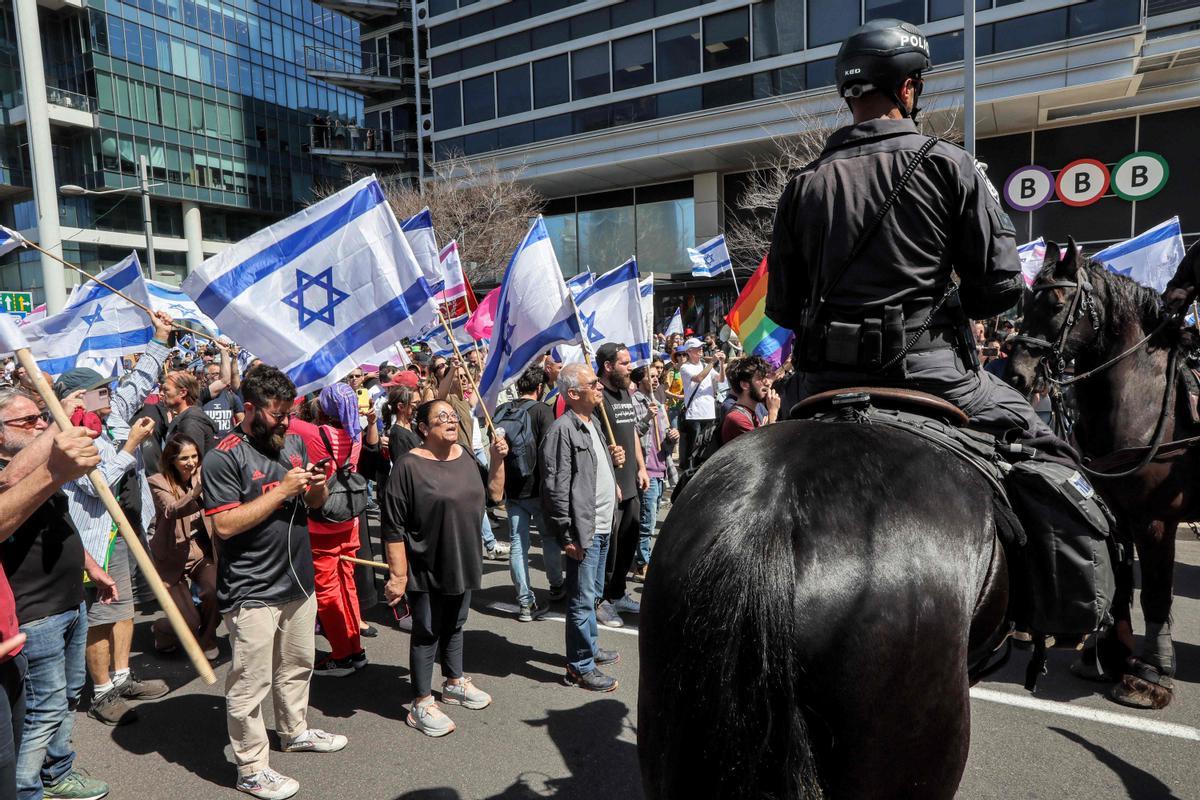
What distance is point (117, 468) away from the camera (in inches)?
196

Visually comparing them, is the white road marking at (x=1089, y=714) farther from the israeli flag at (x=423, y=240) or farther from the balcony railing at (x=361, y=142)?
the balcony railing at (x=361, y=142)

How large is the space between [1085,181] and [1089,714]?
629 inches

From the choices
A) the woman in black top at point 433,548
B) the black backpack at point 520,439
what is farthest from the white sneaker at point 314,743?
the black backpack at point 520,439

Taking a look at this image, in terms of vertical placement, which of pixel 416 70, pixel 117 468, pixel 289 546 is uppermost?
pixel 416 70

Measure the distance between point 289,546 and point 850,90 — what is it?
3.57m

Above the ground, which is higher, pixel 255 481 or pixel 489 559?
pixel 255 481

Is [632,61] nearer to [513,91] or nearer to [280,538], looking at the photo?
[513,91]

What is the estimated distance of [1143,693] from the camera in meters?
4.61

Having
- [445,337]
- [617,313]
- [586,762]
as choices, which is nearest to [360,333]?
[586,762]

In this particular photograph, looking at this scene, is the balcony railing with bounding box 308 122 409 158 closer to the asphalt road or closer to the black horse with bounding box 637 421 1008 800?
the asphalt road

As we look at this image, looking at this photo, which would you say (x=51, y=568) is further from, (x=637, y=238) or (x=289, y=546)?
(x=637, y=238)

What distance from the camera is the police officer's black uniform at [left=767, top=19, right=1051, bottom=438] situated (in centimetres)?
246

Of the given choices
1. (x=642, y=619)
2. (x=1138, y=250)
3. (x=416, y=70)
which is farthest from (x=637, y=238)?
(x=642, y=619)

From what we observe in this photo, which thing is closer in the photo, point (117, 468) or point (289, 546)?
point (289, 546)
